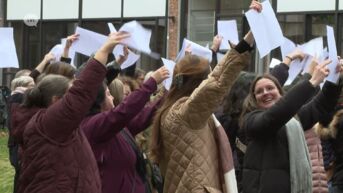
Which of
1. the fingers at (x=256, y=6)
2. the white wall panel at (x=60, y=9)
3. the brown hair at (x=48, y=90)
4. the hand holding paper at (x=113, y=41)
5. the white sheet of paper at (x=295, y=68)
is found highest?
the white wall panel at (x=60, y=9)

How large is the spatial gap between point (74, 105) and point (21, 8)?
21.6 m

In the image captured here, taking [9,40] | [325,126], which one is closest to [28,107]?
[9,40]

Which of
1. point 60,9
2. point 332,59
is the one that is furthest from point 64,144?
point 60,9

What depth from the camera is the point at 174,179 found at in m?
4.43

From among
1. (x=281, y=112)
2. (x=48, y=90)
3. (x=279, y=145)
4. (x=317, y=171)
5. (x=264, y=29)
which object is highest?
(x=264, y=29)

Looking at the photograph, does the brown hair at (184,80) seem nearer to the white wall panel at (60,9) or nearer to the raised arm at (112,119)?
the raised arm at (112,119)

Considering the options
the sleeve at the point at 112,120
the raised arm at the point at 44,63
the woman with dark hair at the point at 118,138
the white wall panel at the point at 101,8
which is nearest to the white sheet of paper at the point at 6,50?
the raised arm at the point at 44,63

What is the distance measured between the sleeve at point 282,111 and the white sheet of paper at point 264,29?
1.09 ft

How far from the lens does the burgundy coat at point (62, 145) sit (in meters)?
3.89

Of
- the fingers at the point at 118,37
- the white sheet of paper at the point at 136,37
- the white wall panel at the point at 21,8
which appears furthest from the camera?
the white wall panel at the point at 21,8

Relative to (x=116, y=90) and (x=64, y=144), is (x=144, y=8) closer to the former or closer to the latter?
(x=116, y=90)

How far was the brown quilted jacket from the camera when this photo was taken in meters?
4.20

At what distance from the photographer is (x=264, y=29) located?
4621mm

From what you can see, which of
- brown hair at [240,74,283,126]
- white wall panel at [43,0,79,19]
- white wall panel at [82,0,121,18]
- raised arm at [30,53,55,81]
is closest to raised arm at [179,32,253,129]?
brown hair at [240,74,283,126]
